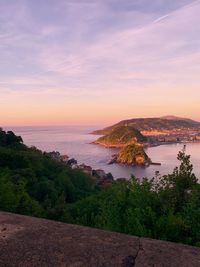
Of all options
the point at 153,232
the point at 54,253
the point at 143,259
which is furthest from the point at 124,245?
the point at 153,232

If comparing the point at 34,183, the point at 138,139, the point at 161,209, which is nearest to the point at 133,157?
the point at 138,139

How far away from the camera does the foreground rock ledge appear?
188 centimetres

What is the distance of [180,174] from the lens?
9516 millimetres

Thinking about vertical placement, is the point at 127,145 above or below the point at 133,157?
above

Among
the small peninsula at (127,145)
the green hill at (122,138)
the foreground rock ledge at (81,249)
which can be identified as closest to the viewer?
the foreground rock ledge at (81,249)

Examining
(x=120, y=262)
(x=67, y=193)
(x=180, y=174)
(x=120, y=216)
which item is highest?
(x=120, y=262)

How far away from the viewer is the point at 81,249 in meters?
2.01

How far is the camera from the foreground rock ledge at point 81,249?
188 cm

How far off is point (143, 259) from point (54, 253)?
54cm

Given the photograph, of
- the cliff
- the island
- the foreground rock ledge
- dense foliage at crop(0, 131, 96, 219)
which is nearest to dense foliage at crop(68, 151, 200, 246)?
the foreground rock ledge

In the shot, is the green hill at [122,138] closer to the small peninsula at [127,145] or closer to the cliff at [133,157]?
the small peninsula at [127,145]

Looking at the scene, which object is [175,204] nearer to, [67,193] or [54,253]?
[54,253]

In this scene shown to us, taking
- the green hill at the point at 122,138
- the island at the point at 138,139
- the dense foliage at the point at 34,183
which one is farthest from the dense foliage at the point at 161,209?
the green hill at the point at 122,138

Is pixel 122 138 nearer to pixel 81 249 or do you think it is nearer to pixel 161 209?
pixel 161 209
